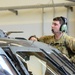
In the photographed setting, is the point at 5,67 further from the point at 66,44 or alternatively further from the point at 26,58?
the point at 66,44

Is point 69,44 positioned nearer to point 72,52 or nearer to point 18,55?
point 72,52

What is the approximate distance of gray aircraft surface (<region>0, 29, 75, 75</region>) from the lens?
5.76 feet

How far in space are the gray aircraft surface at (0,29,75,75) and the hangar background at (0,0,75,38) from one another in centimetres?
366

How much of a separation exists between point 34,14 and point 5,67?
4.88 metres

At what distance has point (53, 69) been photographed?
2.26 meters

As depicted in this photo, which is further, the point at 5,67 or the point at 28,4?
the point at 28,4

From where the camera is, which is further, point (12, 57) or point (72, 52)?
point (72, 52)

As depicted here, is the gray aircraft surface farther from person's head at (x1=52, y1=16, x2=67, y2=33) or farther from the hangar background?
the hangar background

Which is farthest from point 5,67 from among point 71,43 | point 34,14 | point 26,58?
point 34,14

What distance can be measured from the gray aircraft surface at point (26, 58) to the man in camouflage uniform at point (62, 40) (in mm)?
533

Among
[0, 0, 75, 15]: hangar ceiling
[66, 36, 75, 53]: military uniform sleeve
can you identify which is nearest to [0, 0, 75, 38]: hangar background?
[0, 0, 75, 15]: hangar ceiling

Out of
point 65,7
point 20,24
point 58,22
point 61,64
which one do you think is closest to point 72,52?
point 58,22

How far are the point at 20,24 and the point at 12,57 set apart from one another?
486 centimetres

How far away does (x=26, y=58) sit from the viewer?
2.17 meters
